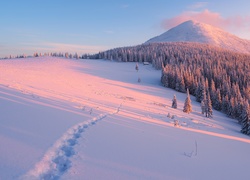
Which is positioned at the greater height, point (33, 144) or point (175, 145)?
point (33, 144)

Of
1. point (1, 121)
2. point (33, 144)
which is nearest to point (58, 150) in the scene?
point (33, 144)

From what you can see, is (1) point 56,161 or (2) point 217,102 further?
(2) point 217,102

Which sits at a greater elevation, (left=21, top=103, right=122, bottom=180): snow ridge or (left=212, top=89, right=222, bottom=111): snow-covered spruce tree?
(left=21, top=103, right=122, bottom=180): snow ridge

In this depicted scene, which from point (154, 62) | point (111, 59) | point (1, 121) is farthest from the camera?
point (111, 59)

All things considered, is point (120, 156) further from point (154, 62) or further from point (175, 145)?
point (154, 62)

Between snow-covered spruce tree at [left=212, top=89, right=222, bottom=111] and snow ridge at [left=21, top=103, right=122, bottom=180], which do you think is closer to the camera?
snow ridge at [left=21, top=103, right=122, bottom=180]

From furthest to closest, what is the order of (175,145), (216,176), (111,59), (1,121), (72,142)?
(111,59) → (175,145) → (1,121) → (72,142) → (216,176)

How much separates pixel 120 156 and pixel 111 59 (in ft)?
492

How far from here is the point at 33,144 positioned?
6.62 meters

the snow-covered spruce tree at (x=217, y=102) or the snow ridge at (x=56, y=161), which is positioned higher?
the snow ridge at (x=56, y=161)

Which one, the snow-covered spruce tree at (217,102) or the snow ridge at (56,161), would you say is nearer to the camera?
the snow ridge at (56,161)

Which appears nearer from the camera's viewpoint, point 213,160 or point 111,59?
point 213,160

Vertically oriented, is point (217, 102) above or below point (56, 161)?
below

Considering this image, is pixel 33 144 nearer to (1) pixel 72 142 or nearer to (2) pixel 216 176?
(1) pixel 72 142
